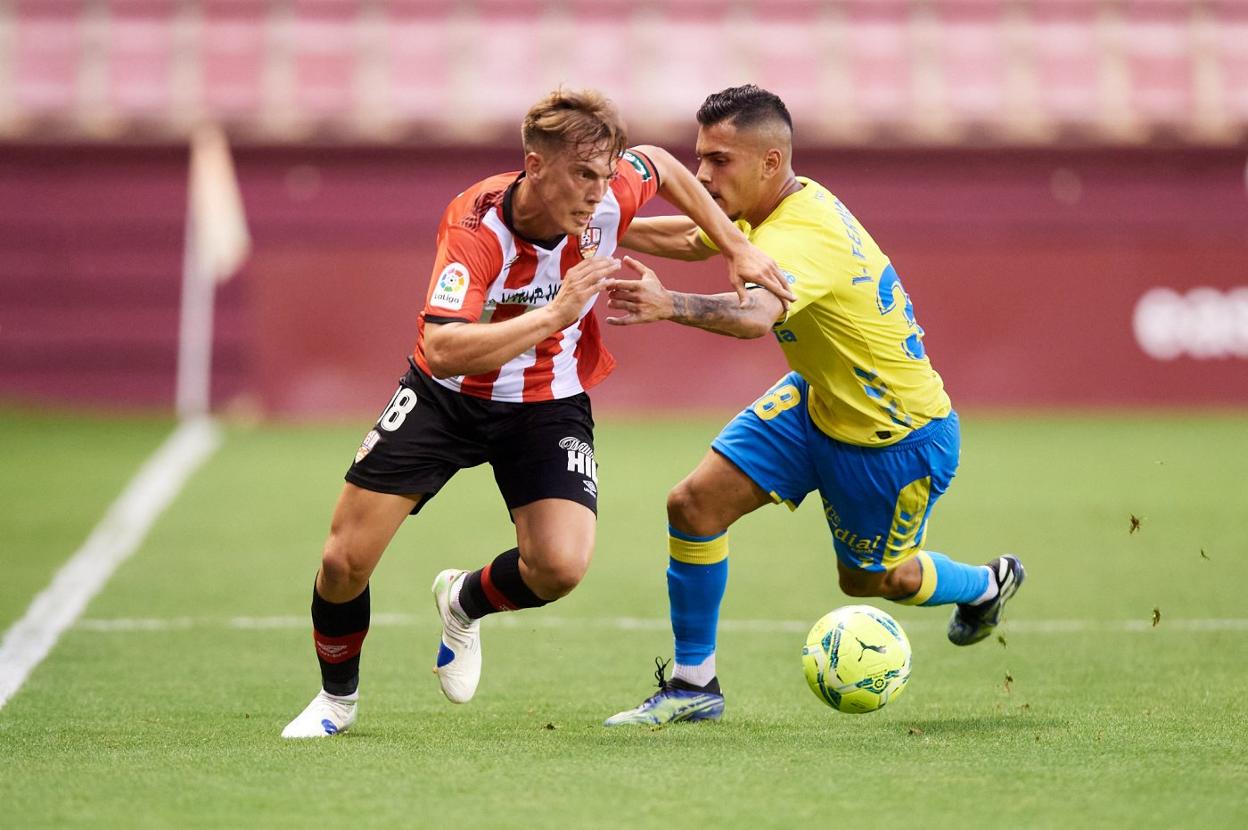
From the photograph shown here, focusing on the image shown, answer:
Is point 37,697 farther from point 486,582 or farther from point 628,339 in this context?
point 628,339

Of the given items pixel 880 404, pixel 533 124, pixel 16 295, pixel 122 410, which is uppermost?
pixel 533 124

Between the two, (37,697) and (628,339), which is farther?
(628,339)

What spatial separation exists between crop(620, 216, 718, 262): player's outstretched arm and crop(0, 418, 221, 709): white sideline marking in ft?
8.92

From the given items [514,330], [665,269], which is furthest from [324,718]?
[665,269]

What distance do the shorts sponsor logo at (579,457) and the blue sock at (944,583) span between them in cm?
129

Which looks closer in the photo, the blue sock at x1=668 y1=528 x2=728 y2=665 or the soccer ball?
the soccer ball

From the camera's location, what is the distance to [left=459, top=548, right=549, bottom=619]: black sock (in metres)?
5.71

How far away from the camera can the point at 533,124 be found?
5090mm

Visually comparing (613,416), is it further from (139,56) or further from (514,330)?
(514,330)

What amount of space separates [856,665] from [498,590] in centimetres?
122

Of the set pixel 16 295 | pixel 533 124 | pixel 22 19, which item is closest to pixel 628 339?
pixel 16 295

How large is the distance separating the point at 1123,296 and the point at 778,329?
12.0m

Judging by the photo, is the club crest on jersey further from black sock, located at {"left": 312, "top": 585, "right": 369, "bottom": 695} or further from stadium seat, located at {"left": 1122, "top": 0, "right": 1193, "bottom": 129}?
stadium seat, located at {"left": 1122, "top": 0, "right": 1193, "bottom": 129}

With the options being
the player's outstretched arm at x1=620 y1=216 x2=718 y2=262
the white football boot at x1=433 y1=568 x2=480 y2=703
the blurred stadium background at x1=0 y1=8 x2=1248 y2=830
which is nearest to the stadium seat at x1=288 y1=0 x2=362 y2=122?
the blurred stadium background at x1=0 y1=8 x2=1248 y2=830
